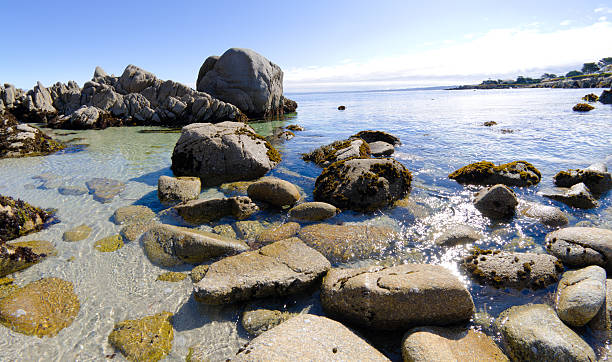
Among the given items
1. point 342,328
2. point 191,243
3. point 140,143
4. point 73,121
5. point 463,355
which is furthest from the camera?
point 73,121

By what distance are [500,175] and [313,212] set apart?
8.36m

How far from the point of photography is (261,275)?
5461 mm

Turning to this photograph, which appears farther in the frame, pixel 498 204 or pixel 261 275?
pixel 498 204

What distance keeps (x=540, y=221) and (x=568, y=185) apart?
4430mm

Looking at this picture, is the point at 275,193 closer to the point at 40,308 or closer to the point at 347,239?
the point at 347,239

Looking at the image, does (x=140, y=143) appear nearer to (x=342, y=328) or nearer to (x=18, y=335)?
(x=18, y=335)

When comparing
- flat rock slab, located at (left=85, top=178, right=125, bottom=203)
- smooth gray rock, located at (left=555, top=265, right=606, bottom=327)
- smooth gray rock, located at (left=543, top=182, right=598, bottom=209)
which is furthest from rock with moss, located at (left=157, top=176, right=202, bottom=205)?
smooth gray rock, located at (left=543, top=182, right=598, bottom=209)

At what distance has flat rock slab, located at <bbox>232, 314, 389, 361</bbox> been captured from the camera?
3629 mm

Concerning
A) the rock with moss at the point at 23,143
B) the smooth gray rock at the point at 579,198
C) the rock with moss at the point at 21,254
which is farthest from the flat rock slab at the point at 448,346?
the rock with moss at the point at 23,143

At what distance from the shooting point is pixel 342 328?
4352 millimetres

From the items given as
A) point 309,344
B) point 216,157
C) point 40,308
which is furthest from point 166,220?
point 309,344

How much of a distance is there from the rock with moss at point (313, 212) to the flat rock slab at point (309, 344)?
14.3 feet

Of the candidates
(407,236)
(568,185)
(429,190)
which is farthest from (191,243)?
(568,185)

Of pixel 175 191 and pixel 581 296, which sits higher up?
pixel 175 191
